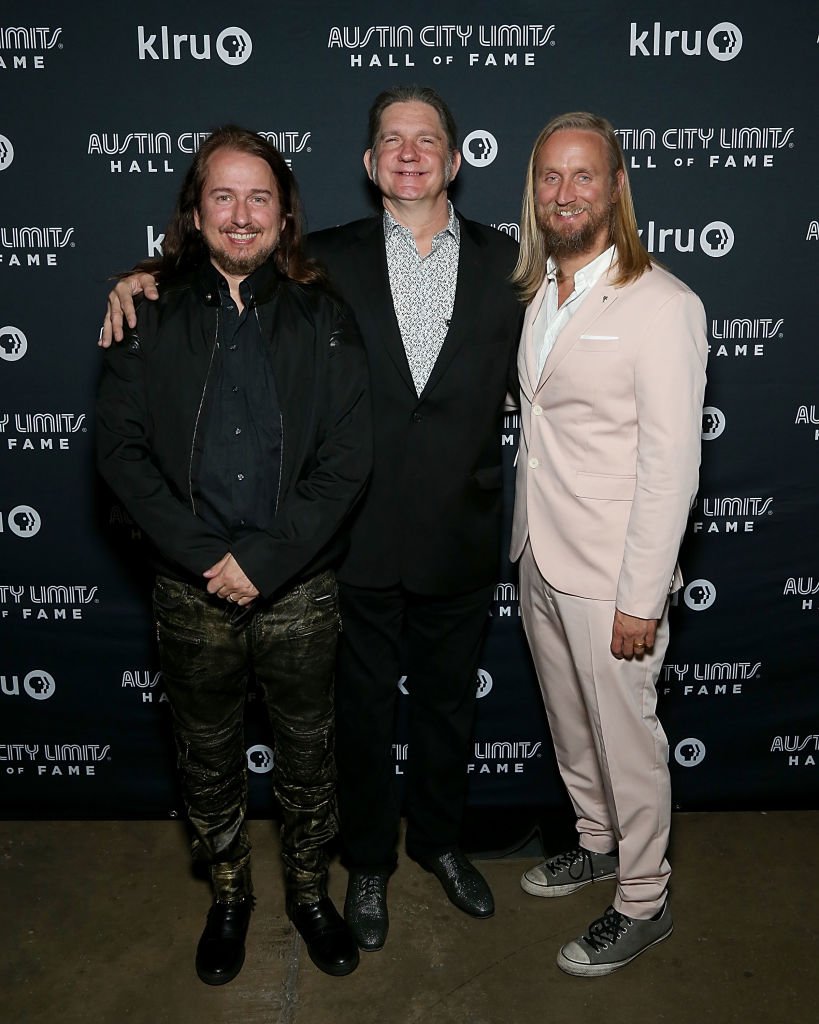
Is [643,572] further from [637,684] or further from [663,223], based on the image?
[663,223]

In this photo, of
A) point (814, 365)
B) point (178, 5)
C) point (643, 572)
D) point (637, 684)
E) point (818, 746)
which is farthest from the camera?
point (818, 746)

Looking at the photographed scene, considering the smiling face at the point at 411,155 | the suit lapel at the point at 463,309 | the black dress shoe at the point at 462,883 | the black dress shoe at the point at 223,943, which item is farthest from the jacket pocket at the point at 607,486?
the black dress shoe at the point at 223,943

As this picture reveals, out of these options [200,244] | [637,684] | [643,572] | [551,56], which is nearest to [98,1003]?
[637,684]

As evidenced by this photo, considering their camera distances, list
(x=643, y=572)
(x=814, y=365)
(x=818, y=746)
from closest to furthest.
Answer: (x=643, y=572) → (x=814, y=365) → (x=818, y=746)

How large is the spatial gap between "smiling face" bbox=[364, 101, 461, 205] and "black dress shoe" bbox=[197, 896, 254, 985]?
1789 millimetres

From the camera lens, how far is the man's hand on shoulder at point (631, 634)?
219 centimetres

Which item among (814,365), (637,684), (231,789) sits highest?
(814,365)

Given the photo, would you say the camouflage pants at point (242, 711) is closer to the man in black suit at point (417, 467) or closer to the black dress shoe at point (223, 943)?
the black dress shoe at point (223, 943)

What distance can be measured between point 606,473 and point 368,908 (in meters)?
1.28

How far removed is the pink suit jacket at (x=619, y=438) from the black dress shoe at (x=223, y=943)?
115 centimetres

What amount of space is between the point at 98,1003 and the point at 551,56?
266 cm

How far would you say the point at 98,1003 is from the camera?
229 centimetres

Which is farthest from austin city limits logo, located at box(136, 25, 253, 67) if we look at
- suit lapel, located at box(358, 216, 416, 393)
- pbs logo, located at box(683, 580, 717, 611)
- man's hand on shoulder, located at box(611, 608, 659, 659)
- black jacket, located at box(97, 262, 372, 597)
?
pbs logo, located at box(683, 580, 717, 611)

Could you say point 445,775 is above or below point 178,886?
above
